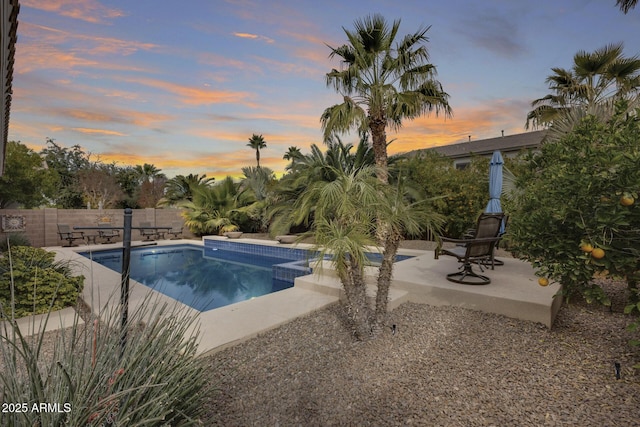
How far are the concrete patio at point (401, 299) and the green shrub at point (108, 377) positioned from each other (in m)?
1.07

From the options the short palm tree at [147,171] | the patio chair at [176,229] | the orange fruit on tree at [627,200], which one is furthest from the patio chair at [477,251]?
the short palm tree at [147,171]

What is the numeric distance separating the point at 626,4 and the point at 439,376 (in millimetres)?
11303

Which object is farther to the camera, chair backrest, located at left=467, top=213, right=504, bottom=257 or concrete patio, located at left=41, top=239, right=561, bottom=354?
chair backrest, located at left=467, top=213, right=504, bottom=257

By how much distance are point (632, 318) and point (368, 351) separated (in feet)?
10.1

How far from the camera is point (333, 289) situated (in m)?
4.96

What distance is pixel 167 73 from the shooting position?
8.37 metres

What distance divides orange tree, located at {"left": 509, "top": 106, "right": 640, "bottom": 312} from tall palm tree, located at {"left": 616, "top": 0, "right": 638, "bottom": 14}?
362 inches

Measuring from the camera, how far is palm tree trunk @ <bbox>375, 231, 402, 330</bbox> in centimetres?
314

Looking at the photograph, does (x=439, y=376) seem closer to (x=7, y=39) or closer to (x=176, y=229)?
(x=7, y=39)

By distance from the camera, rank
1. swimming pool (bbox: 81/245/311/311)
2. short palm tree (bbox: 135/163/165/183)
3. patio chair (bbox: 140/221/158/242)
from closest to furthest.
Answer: swimming pool (bbox: 81/245/311/311), patio chair (bbox: 140/221/158/242), short palm tree (bbox: 135/163/165/183)

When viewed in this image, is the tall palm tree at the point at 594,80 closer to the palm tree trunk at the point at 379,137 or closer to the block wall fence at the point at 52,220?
the palm tree trunk at the point at 379,137

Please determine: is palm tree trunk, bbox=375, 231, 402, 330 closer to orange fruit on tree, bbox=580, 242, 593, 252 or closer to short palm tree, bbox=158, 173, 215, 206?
orange fruit on tree, bbox=580, 242, 593, 252

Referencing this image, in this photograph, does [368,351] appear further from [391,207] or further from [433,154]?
[433,154]

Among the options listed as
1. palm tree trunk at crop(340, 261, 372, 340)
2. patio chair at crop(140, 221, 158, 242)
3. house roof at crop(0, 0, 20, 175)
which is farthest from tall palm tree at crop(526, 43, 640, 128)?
patio chair at crop(140, 221, 158, 242)
